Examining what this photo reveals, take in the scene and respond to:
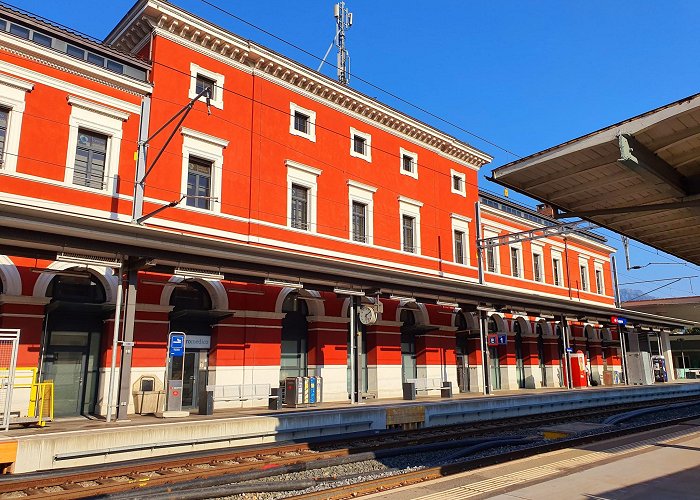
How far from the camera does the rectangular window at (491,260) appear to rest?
32.4 meters

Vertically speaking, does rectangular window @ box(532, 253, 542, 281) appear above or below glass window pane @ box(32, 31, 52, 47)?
below

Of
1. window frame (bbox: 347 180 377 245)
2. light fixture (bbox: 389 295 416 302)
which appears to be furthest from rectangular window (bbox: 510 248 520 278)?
light fixture (bbox: 389 295 416 302)

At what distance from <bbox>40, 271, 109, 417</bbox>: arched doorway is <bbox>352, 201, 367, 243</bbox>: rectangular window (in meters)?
11.3

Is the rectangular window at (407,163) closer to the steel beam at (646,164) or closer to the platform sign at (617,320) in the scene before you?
the platform sign at (617,320)

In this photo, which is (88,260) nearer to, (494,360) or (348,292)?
(348,292)

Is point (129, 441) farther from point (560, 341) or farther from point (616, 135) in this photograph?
point (560, 341)

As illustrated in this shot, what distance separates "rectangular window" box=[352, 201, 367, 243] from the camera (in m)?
24.5

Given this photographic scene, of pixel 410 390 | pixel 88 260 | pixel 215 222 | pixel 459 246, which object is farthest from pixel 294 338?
pixel 459 246

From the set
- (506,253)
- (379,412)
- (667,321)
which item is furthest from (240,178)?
(667,321)

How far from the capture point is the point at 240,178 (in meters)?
20.4

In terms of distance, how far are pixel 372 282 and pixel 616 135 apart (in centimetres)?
1307

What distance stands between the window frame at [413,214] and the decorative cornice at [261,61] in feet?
11.6

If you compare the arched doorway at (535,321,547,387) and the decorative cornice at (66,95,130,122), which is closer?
the decorative cornice at (66,95,130,122)

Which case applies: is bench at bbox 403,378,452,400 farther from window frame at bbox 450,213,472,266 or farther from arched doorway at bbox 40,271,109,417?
arched doorway at bbox 40,271,109,417
